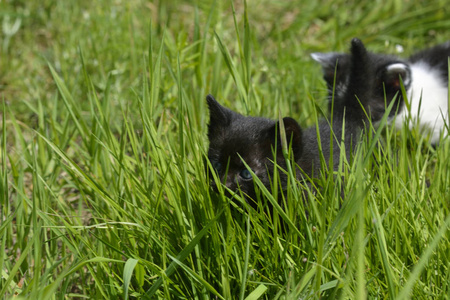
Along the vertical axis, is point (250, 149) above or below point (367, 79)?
below

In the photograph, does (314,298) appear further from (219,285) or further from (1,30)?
(1,30)

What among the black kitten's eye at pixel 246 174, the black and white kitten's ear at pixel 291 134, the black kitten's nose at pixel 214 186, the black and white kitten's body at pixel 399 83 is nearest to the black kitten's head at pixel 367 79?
the black and white kitten's body at pixel 399 83

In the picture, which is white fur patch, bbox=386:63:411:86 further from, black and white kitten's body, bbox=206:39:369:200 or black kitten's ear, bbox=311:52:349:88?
black and white kitten's body, bbox=206:39:369:200

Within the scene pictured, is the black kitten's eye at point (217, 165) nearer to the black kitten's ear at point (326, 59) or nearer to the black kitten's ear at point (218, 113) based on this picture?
the black kitten's ear at point (218, 113)

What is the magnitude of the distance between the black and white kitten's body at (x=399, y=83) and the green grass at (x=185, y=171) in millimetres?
227

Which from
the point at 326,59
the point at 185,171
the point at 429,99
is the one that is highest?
the point at 326,59

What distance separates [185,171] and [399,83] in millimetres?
2132

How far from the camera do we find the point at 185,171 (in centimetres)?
210

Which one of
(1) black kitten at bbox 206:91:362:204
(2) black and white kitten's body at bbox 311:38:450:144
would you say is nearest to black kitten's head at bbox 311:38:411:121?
(2) black and white kitten's body at bbox 311:38:450:144

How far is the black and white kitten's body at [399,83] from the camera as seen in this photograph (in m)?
3.58

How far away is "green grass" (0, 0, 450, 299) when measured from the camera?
6.43 ft

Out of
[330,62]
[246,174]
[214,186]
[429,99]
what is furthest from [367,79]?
[214,186]

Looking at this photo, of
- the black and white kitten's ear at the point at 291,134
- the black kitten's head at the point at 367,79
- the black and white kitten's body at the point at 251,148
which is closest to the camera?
the black and white kitten's ear at the point at 291,134

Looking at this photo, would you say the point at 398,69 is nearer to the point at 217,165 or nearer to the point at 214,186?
the point at 217,165
